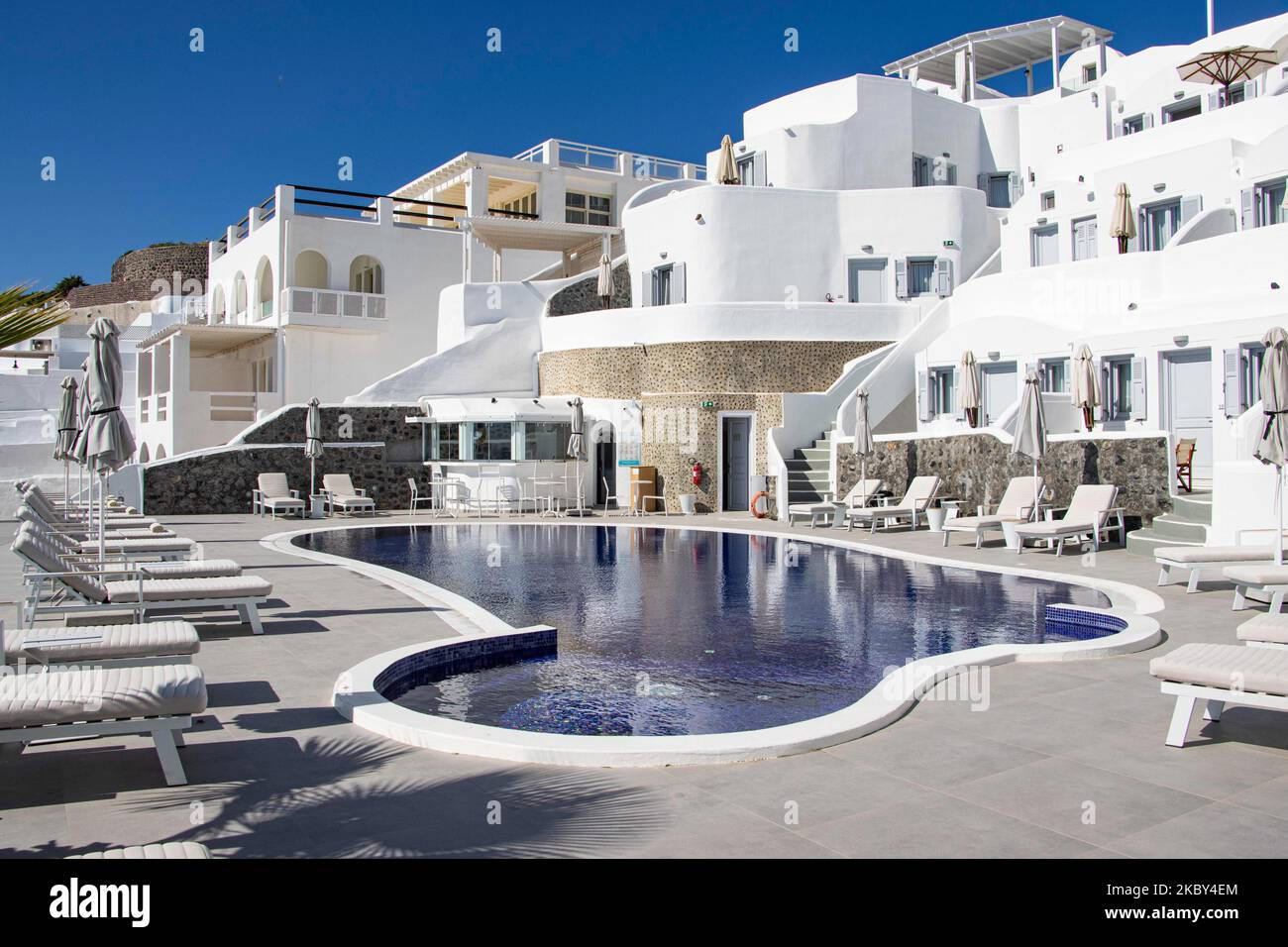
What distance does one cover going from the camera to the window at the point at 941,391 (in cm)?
2338

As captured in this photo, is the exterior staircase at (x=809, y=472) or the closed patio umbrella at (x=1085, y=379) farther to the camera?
the exterior staircase at (x=809, y=472)

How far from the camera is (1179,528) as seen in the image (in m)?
13.8

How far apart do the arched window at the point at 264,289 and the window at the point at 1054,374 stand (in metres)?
23.0

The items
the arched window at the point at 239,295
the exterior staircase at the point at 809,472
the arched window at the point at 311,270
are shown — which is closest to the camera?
the exterior staircase at the point at 809,472

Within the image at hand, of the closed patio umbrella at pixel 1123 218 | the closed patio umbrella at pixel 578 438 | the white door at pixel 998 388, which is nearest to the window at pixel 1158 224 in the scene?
the closed patio umbrella at pixel 1123 218

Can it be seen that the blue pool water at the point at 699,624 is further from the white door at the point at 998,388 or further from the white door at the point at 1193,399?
the white door at the point at 998,388

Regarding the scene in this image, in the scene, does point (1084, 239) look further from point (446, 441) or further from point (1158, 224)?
point (446, 441)

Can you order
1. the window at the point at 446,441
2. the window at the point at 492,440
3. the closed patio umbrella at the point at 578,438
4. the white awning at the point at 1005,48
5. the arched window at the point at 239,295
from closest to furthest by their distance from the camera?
the closed patio umbrella at the point at 578,438
the window at the point at 492,440
the window at the point at 446,441
the white awning at the point at 1005,48
the arched window at the point at 239,295

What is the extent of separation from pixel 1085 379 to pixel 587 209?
22.4m

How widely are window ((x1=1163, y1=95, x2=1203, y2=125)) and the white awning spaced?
791cm

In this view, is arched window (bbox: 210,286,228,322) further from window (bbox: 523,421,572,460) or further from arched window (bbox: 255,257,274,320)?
window (bbox: 523,421,572,460)

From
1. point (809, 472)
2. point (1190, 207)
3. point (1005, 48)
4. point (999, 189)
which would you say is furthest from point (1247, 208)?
point (1005, 48)
